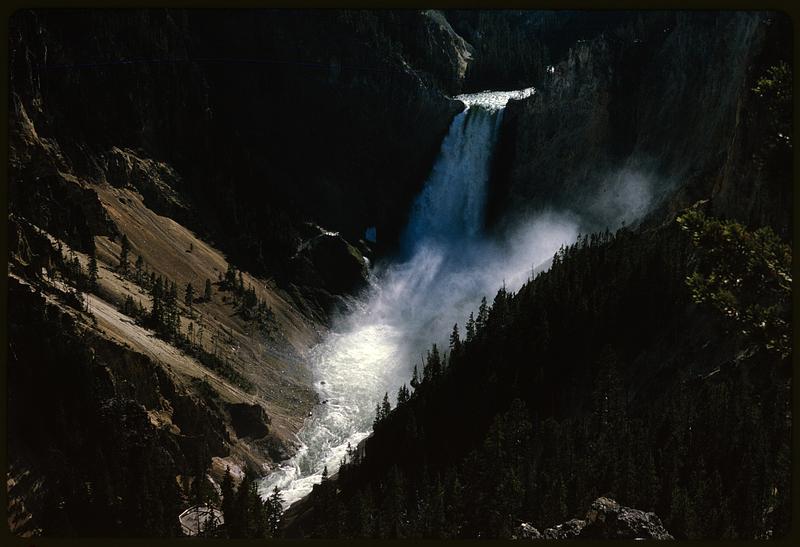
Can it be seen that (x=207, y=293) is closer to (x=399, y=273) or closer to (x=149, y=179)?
(x=149, y=179)

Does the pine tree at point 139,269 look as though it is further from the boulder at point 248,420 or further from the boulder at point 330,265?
the boulder at point 330,265

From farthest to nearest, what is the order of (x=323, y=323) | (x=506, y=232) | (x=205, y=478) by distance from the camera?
(x=506, y=232), (x=323, y=323), (x=205, y=478)

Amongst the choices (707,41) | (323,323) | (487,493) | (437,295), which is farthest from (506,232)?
(487,493)

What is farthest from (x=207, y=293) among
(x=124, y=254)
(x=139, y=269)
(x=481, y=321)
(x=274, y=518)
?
(x=274, y=518)

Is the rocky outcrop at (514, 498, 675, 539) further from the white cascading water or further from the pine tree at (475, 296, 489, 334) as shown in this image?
the white cascading water

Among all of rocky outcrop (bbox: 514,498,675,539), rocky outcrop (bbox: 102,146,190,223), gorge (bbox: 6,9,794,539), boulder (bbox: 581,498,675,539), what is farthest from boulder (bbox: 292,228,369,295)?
boulder (bbox: 581,498,675,539)

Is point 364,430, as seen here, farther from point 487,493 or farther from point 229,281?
point 487,493
